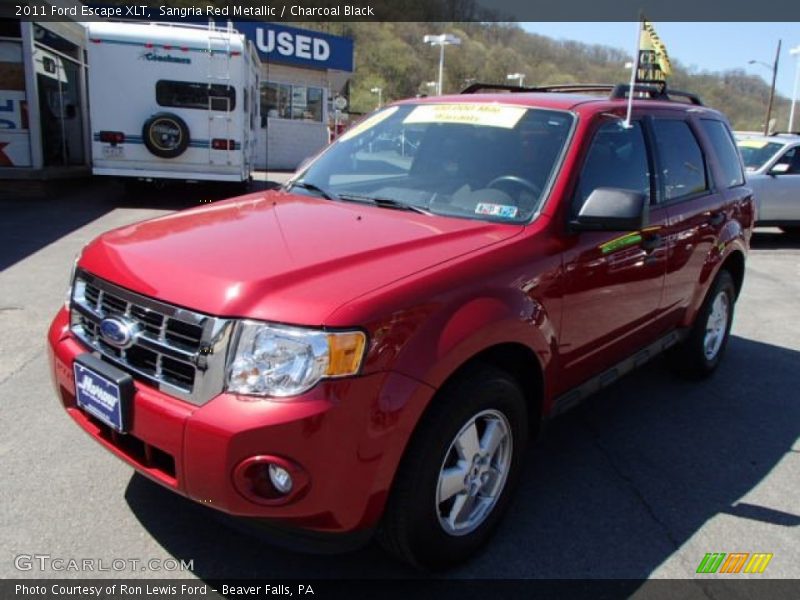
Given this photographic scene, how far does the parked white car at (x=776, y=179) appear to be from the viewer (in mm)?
11656

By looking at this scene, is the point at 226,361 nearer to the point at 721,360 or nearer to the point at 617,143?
the point at 617,143

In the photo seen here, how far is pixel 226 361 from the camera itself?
2162mm

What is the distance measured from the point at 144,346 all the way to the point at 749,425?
3.68m

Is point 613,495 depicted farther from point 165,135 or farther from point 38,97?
point 38,97

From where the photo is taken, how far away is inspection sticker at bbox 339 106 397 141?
4.11 metres

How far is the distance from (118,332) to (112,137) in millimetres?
10996

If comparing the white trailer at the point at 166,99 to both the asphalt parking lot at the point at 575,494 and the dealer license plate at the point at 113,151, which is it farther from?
the asphalt parking lot at the point at 575,494

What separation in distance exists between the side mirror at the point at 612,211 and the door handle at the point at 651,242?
25.1 inches

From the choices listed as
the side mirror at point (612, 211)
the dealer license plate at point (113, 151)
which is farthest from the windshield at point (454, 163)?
the dealer license plate at point (113, 151)

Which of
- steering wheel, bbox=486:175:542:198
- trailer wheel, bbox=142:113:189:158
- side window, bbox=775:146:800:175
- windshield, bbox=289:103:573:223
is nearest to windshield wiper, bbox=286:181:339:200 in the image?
windshield, bbox=289:103:573:223

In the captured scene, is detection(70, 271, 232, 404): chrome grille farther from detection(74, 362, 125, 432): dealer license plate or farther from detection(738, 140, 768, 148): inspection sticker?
detection(738, 140, 768, 148): inspection sticker

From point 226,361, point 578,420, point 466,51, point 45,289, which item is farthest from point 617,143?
point 466,51

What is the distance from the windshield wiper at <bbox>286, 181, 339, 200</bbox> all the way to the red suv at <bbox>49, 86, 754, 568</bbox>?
0.09 feet

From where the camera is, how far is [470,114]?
3652mm
